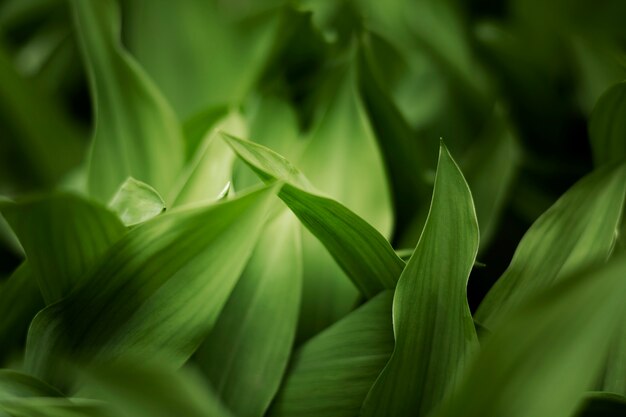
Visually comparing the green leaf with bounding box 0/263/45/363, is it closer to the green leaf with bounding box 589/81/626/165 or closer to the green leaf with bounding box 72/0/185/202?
the green leaf with bounding box 72/0/185/202

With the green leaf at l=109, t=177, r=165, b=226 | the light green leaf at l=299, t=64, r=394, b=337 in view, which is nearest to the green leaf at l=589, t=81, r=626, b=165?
the light green leaf at l=299, t=64, r=394, b=337

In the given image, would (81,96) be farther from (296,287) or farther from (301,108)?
(296,287)

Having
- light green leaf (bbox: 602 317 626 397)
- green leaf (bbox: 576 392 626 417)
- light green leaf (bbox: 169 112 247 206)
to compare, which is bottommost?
green leaf (bbox: 576 392 626 417)

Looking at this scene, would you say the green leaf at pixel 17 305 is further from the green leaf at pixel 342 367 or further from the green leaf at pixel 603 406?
the green leaf at pixel 603 406

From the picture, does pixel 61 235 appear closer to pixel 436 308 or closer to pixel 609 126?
pixel 436 308

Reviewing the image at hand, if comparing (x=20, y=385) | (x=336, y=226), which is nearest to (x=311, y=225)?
(x=336, y=226)

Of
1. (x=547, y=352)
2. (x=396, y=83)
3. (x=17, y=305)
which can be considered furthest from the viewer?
(x=396, y=83)

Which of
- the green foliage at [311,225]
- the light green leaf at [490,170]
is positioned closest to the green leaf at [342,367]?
the green foliage at [311,225]
